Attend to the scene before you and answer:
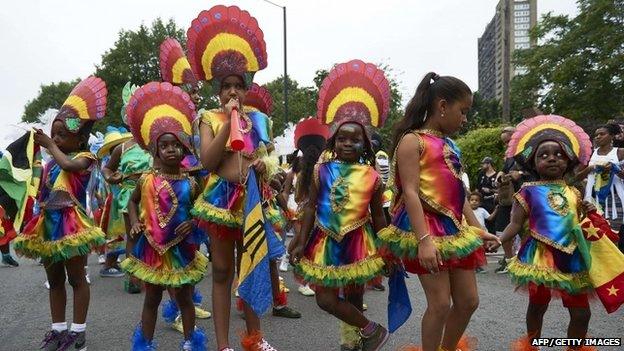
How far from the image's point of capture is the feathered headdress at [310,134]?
568cm

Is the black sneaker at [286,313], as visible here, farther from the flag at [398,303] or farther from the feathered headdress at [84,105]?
the feathered headdress at [84,105]

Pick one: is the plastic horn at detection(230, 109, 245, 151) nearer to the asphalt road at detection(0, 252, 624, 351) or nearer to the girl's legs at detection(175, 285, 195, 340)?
the girl's legs at detection(175, 285, 195, 340)

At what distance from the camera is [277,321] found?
532cm

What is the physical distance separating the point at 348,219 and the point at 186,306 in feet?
4.13

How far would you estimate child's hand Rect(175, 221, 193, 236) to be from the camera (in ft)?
13.1

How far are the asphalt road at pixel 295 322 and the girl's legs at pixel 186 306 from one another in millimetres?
516

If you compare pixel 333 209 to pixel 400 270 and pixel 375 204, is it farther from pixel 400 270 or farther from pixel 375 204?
pixel 400 270

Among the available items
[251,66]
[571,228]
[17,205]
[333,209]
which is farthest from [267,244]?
[17,205]

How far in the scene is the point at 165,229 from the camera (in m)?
4.00

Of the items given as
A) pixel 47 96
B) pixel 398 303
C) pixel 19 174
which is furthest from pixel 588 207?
pixel 47 96

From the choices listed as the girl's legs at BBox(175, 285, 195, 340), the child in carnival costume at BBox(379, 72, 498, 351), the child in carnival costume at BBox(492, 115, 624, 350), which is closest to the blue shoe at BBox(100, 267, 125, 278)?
the girl's legs at BBox(175, 285, 195, 340)

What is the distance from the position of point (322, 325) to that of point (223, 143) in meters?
2.29

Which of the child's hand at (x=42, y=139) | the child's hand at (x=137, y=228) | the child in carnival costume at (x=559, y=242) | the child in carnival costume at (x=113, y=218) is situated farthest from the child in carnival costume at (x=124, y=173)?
the child in carnival costume at (x=559, y=242)

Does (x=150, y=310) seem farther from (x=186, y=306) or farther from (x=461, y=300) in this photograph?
(x=461, y=300)
